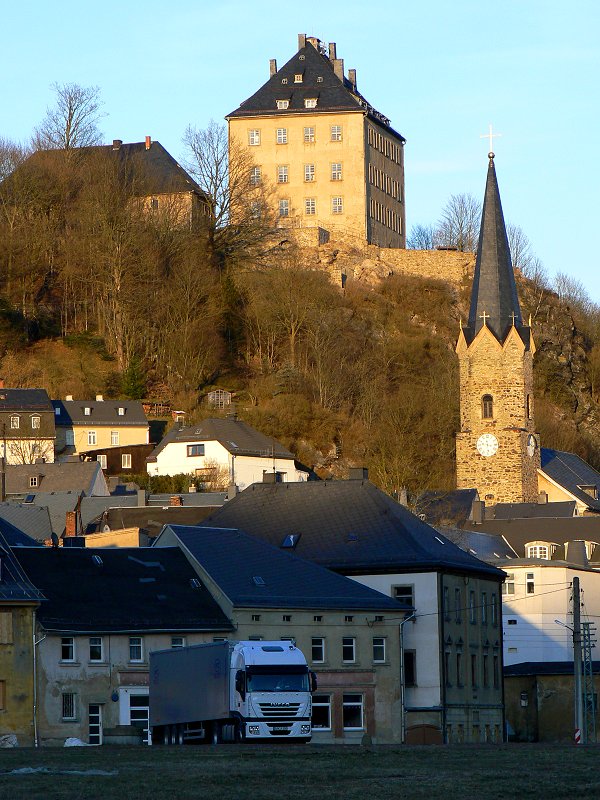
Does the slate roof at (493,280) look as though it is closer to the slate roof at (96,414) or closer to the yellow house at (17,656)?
the slate roof at (96,414)

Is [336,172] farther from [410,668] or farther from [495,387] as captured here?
[410,668]

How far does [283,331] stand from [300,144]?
65.0ft

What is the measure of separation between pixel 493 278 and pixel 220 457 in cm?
1726

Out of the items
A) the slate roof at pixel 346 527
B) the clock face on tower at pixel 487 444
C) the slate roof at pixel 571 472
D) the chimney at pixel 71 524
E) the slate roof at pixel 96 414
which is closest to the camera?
the slate roof at pixel 346 527

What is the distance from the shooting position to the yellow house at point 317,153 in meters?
129

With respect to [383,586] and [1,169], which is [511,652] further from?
[1,169]

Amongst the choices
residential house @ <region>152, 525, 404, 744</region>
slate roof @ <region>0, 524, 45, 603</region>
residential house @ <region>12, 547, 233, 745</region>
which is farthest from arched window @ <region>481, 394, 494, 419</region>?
slate roof @ <region>0, 524, 45, 603</region>

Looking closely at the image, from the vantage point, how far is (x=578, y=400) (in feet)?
398

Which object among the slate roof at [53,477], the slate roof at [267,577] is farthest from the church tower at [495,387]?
the slate roof at [267,577]

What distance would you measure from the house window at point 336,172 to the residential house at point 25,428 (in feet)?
109

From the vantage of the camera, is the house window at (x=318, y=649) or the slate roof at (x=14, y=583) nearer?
the slate roof at (x=14, y=583)

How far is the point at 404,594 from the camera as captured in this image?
192 ft

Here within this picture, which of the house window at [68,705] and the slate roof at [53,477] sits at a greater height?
the slate roof at [53,477]

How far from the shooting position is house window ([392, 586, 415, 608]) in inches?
2302
